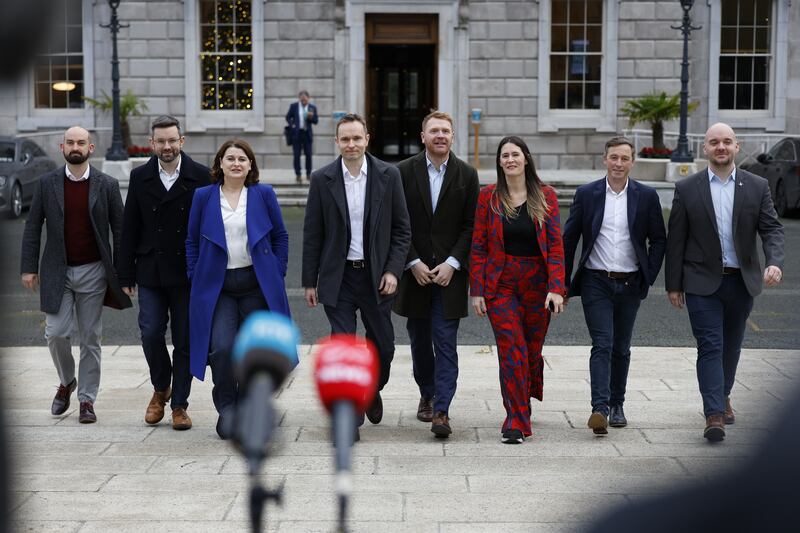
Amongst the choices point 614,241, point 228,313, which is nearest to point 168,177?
point 228,313

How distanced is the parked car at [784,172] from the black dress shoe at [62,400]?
15793mm

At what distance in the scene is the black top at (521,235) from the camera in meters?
7.35

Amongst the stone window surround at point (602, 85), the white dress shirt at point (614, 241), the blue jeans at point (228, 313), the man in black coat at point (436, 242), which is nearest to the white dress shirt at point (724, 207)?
the white dress shirt at point (614, 241)

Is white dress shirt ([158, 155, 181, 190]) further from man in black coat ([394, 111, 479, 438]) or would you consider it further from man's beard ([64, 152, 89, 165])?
man in black coat ([394, 111, 479, 438])

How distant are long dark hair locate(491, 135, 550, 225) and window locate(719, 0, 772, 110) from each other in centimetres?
2247

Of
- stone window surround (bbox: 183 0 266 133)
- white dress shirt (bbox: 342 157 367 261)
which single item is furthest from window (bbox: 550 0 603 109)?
white dress shirt (bbox: 342 157 367 261)

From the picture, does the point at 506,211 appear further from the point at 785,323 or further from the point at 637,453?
the point at 785,323

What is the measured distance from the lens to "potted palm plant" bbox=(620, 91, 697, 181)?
2509cm

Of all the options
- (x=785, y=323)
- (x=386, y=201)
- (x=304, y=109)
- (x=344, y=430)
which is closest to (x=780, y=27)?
(x=304, y=109)

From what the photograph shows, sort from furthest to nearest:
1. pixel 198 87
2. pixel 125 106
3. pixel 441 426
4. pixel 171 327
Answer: pixel 198 87 → pixel 125 106 → pixel 171 327 → pixel 441 426

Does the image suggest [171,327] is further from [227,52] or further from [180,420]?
A: [227,52]

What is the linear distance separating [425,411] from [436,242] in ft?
3.48

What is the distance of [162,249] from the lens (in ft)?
25.2

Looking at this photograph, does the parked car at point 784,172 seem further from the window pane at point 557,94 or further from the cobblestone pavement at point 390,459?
the cobblestone pavement at point 390,459
